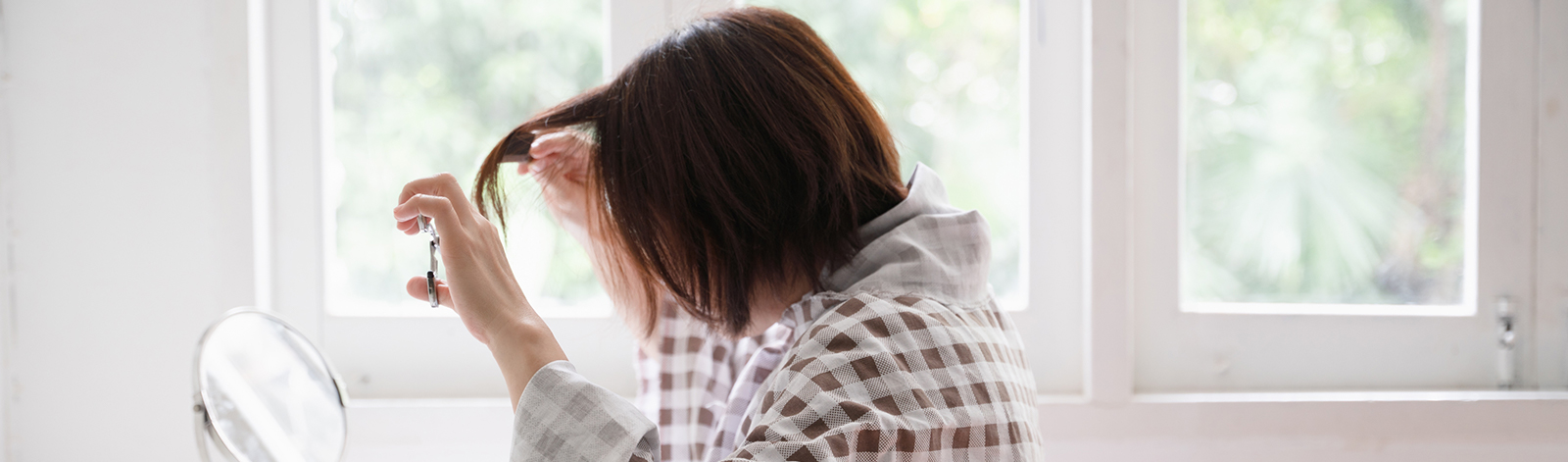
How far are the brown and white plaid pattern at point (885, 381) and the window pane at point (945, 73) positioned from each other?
40 cm

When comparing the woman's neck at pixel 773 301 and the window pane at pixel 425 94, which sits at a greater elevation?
the window pane at pixel 425 94

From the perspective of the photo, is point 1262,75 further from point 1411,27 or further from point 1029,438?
point 1029,438

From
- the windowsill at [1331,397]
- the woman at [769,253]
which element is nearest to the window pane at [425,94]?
the woman at [769,253]

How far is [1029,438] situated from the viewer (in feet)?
1.84

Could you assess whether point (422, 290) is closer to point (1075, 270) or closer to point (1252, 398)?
point (1075, 270)

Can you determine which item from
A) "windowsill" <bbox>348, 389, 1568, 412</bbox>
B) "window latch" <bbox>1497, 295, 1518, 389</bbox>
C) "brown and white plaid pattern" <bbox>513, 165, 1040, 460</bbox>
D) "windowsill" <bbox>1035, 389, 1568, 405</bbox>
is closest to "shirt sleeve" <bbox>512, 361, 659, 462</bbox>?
"brown and white plaid pattern" <bbox>513, 165, 1040, 460</bbox>

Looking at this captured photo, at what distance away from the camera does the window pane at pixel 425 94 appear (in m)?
0.99

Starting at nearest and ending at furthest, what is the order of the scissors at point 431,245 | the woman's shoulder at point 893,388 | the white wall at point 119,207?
1. the woman's shoulder at point 893,388
2. the scissors at point 431,245
3. the white wall at point 119,207

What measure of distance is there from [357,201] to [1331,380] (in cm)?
126

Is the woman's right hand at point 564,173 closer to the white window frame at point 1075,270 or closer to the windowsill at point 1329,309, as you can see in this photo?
the white window frame at point 1075,270

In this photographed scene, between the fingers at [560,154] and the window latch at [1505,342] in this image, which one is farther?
the window latch at [1505,342]

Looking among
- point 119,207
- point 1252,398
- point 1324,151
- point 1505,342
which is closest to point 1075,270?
point 1252,398

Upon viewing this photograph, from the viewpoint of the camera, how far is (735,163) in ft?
1.80

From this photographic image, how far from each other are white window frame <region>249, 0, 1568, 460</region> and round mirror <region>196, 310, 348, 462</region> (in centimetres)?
34
